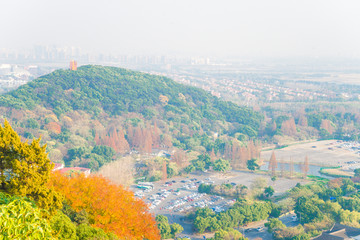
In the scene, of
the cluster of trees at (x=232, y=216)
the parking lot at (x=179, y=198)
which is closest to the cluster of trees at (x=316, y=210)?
the cluster of trees at (x=232, y=216)

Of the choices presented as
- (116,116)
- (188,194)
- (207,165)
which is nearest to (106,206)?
(188,194)

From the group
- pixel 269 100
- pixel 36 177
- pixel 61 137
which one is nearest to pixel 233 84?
pixel 269 100

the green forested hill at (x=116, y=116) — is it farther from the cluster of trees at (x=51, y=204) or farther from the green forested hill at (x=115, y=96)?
the cluster of trees at (x=51, y=204)

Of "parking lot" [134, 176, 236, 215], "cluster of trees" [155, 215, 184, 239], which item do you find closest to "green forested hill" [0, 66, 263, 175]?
"parking lot" [134, 176, 236, 215]

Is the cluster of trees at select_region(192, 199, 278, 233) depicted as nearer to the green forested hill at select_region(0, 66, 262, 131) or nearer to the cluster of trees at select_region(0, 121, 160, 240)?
the cluster of trees at select_region(0, 121, 160, 240)

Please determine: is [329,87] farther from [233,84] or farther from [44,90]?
[44,90]

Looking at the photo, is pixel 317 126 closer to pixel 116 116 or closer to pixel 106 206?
pixel 116 116
